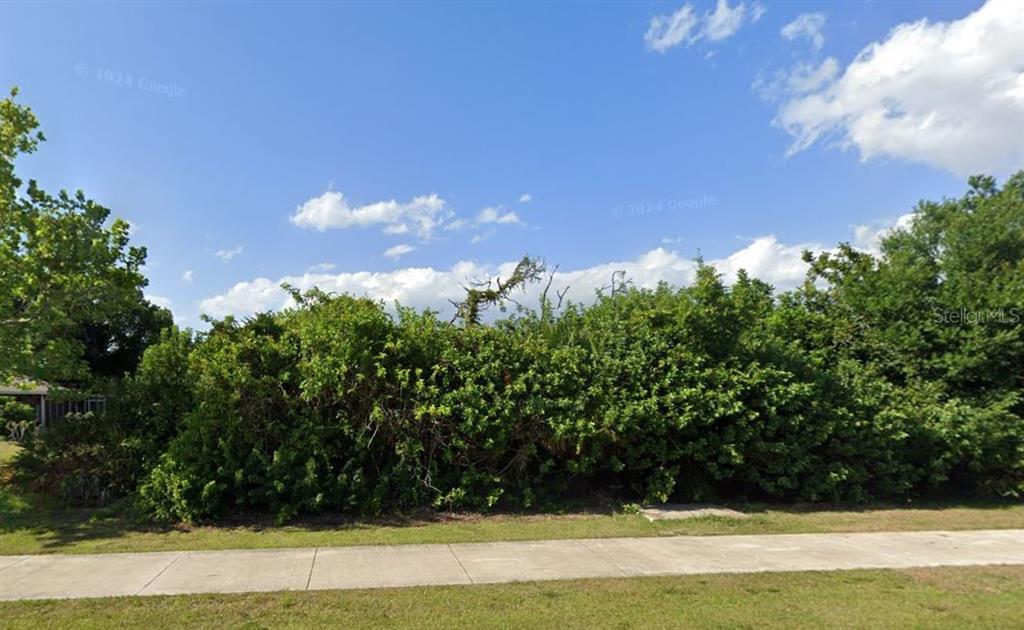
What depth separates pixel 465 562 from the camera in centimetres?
684

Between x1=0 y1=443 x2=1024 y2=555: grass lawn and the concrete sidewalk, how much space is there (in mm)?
422

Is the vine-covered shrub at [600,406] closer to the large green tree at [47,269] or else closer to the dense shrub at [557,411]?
the dense shrub at [557,411]

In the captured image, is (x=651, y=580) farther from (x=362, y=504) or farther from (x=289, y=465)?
(x=289, y=465)

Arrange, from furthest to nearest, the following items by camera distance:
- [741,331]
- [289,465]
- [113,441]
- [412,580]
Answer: [741,331], [113,441], [289,465], [412,580]

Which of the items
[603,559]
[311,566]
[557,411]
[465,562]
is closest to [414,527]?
[465,562]

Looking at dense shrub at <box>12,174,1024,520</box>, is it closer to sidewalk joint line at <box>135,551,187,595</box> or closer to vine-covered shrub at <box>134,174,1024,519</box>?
vine-covered shrub at <box>134,174,1024,519</box>

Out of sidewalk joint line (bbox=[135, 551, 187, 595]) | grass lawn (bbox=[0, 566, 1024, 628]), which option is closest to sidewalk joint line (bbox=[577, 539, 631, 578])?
grass lawn (bbox=[0, 566, 1024, 628])

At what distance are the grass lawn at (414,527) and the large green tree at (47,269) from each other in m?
2.22

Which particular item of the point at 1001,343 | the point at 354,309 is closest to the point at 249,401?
the point at 354,309

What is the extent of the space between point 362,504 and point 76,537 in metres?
3.45

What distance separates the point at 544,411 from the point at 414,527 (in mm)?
2480

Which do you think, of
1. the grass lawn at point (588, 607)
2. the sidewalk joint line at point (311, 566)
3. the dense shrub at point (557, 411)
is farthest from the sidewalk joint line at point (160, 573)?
the dense shrub at point (557, 411)

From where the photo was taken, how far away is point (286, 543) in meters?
7.66

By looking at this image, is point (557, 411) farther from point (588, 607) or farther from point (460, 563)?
point (588, 607)
